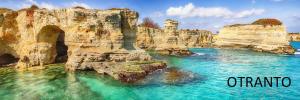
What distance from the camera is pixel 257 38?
272 feet

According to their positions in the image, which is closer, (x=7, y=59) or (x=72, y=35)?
(x=72, y=35)

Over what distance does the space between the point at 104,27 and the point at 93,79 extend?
7672 mm

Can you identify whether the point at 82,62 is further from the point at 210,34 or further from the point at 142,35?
the point at 210,34

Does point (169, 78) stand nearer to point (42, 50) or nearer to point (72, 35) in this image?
point (72, 35)

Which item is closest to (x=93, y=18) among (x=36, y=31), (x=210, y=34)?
(x=36, y=31)

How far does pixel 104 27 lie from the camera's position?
3453 cm

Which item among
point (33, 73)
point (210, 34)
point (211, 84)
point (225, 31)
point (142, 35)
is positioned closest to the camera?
point (211, 84)

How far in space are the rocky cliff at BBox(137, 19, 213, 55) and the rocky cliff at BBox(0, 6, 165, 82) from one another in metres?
23.7

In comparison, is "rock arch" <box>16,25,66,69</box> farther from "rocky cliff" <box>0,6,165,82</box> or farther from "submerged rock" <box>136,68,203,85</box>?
"submerged rock" <box>136,68,203,85</box>

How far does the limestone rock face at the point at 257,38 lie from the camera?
71569mm

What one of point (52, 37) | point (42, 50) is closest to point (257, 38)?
point (52, 37)

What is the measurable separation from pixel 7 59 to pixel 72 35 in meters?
9.98

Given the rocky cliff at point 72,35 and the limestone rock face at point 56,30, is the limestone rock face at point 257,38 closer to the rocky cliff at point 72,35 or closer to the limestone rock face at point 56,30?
the rocky cliff at point 72,35

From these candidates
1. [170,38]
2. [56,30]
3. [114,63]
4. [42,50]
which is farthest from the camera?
[170,38]
